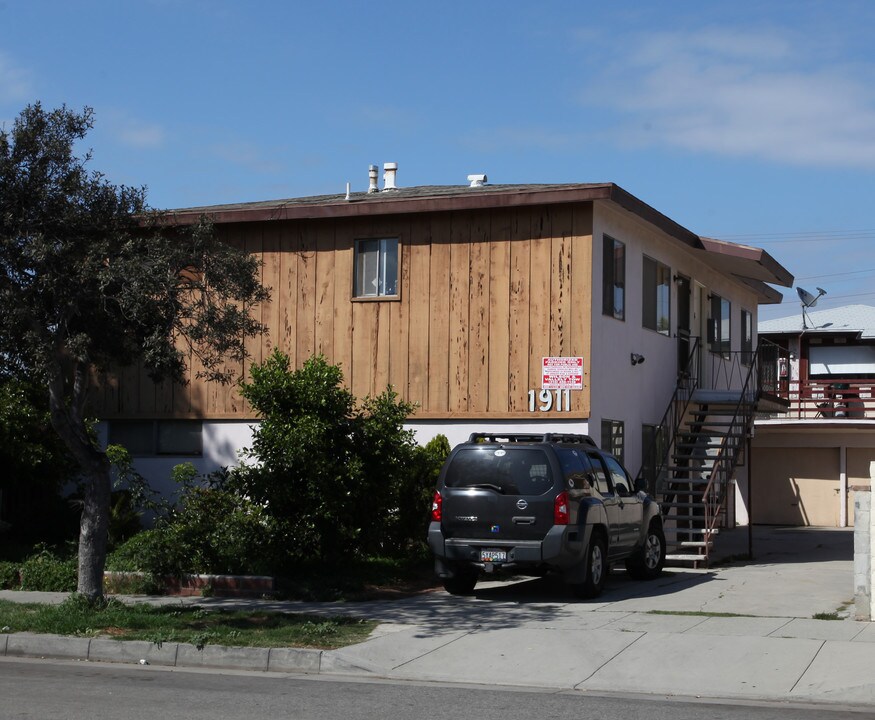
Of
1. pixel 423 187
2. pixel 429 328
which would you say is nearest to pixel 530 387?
pixel 429 328

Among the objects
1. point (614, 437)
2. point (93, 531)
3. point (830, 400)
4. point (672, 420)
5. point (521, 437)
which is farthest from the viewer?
point (830, 400)

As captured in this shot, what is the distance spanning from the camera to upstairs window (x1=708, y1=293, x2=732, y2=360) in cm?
2684

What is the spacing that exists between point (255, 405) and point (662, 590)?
586 centimetres

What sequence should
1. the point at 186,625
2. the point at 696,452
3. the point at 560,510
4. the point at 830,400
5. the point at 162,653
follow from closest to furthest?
the point at 162,653
the point at 186,625
the point at 560,510
the point at 696,452
the point at 830,400

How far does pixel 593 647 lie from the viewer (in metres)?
11.1

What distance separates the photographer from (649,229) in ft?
70.2

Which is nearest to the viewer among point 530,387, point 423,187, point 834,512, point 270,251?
point 530,387

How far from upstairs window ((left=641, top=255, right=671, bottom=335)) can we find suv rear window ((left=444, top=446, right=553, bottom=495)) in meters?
7.69

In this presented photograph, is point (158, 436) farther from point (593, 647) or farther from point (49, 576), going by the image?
point (593, 647)

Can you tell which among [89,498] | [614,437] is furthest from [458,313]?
[89,498]

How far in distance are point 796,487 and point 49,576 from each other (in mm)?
21986

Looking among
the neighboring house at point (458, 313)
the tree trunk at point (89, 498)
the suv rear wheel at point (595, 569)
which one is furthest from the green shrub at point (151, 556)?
the suv rear wheel at point (595, 569)

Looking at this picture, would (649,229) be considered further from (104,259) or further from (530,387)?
(104,259)

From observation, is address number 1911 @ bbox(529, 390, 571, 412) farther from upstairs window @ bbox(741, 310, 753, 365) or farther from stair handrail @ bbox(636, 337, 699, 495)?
upstairs window @ bbox(741, 310, 753, 365)
